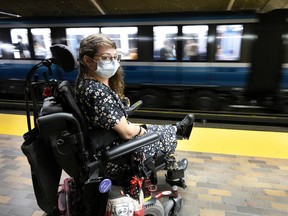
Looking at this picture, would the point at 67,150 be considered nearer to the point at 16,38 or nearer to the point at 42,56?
the point at 42,56

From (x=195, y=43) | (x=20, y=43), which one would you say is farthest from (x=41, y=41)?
(x=195, y=43)

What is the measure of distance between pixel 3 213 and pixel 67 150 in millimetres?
1144

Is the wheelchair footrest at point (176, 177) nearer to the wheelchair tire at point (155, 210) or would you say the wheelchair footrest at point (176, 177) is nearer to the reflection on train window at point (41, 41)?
the wheelchair tire at point (155, 210)

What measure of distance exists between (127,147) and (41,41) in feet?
18.9

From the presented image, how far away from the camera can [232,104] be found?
560cm

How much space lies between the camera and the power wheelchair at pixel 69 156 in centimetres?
118

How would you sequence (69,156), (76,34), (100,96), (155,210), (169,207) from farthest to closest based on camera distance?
(76,34) → (169,207) → (155,210) → (100,96) → (69,156)

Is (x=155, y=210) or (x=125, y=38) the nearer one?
(x=155, y=210)

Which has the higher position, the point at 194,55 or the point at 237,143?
the point at 194,55

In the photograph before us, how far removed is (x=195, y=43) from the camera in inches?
208

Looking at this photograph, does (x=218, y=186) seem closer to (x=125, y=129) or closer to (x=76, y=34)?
(x=125, y=129)

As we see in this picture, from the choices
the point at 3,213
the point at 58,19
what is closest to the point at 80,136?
the point at 3,213

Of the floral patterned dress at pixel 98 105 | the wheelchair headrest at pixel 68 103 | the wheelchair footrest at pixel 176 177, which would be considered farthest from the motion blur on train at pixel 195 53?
the wheelchair headrest at pixel 68 103

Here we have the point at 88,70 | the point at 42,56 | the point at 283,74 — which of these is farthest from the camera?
the point at 42,56
